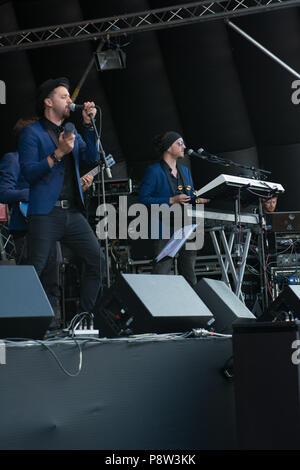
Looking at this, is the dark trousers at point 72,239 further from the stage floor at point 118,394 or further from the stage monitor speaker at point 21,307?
the stage monitor speaker at point 21,307

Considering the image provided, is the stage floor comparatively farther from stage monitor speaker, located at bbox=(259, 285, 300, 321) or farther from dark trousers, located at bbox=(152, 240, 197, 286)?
dark trousers, located at bbox=(152, 240, 197, 286)

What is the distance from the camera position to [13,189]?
408 centimetres

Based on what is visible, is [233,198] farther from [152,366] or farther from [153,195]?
[152,366]

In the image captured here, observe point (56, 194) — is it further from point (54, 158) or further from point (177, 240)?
point (177, 240)

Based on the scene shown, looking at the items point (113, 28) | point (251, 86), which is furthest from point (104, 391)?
point (251, 86)

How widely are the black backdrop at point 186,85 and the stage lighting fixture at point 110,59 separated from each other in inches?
13.5

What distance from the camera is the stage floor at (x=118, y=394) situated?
175 centimetres

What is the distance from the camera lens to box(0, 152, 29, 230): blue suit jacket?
3941mm

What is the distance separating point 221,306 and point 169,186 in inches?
71.5

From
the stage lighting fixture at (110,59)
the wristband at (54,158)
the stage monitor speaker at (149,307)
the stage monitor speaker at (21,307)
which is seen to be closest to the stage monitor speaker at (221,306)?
the stage monitor speaker at (149,307)

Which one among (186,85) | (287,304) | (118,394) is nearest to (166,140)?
(287,304)

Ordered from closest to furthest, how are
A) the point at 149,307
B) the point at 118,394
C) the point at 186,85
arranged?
1. the point at 118,394
2. the point at 149,307
3. the point at 186,85

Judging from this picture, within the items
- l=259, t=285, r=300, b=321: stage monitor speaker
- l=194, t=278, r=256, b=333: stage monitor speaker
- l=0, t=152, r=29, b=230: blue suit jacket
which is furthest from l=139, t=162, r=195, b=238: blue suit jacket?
l=259, t=285, r=300, b=321: stage monitor speaker

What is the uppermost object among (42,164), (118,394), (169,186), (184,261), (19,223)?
(169,186)
